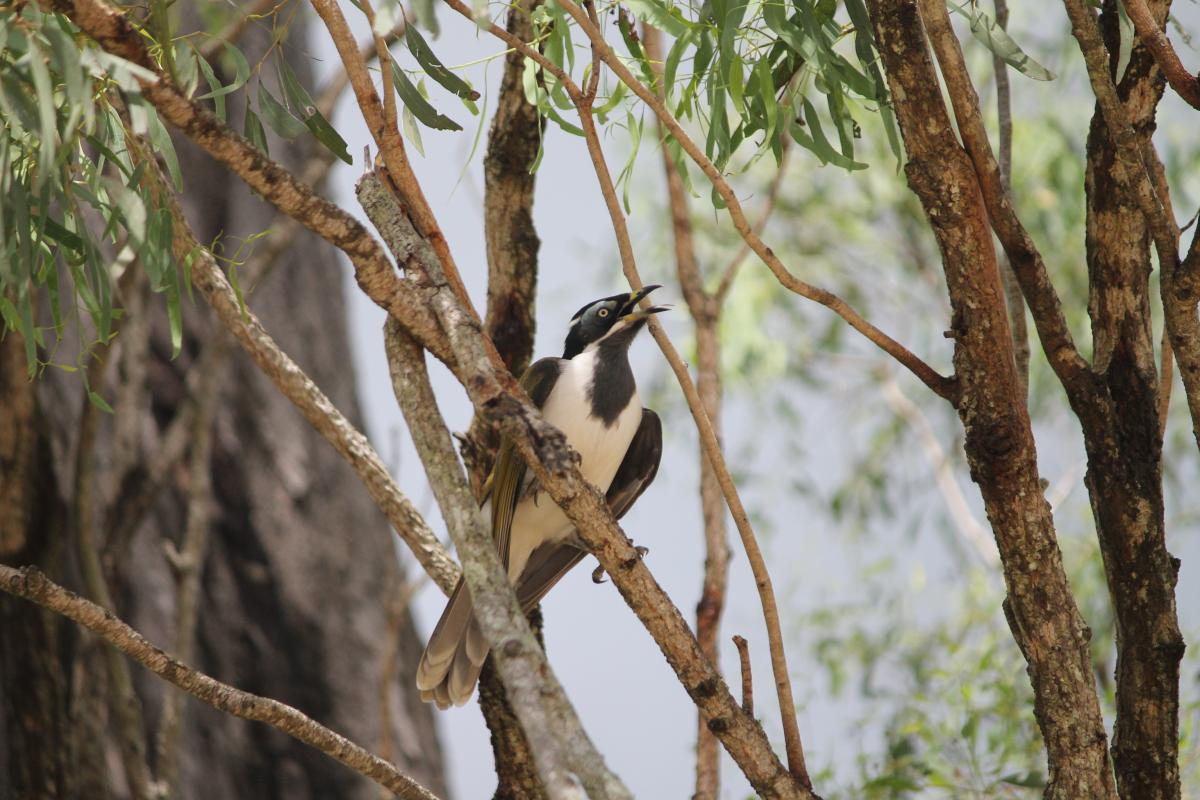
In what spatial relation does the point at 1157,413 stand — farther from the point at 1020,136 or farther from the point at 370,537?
the point at 1020,136

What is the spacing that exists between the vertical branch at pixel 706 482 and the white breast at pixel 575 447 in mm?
218

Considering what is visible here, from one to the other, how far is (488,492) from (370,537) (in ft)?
9.76

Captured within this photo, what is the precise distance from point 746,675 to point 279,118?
1187mm

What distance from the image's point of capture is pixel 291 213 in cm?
209

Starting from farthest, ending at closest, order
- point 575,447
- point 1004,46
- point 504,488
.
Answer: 1. point 575,447
2. point 504,488
3. point 1004,46

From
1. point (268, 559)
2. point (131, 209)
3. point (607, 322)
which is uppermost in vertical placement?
point (268, 559)

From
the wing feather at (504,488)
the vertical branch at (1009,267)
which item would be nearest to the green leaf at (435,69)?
the wing feather at (504,488)

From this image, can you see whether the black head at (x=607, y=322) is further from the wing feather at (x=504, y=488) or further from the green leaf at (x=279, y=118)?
the green leaf at (x=279, y=118)

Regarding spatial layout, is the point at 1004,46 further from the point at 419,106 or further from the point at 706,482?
the point at 706,482

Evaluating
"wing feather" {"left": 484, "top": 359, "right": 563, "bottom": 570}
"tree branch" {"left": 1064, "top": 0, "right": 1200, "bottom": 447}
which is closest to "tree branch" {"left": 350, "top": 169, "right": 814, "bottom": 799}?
"tree branch" {"left": 1064, "top": 0, "right": 1200, "bottom": 447}

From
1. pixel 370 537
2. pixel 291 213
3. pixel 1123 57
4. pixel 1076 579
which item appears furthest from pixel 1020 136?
pixel 291 213

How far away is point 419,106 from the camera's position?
92.4 inches

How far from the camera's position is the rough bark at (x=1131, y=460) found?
7.08 feet

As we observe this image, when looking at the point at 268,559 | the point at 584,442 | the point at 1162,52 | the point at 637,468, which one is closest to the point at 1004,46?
the point at 1162,52
